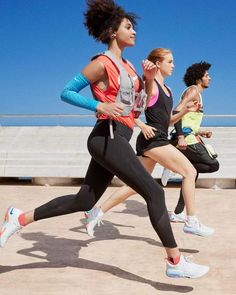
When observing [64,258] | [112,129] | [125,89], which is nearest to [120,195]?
[64,258]

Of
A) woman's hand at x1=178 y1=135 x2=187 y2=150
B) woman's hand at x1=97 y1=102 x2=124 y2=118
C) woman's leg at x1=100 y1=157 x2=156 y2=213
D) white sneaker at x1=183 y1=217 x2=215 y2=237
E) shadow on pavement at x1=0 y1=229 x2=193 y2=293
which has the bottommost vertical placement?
shadow on pavement at x1=0 y1=229 x2=193 y2=293

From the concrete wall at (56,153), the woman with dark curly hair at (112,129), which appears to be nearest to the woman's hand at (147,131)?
the woman with dark curly hair at (112,129)

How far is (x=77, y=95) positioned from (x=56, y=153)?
6.01 m

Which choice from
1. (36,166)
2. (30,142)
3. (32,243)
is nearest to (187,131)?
(32,243)

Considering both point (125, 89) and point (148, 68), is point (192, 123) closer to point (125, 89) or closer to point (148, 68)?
point (148, 68)

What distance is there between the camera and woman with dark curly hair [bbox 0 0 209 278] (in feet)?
10.0

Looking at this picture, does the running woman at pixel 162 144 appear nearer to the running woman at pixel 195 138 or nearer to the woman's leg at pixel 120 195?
the woman's leg at pixel 120 195

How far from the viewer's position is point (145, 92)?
350cm

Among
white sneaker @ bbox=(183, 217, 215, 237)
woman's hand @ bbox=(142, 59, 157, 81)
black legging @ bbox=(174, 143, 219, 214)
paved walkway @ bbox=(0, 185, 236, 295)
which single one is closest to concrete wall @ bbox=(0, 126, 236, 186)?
paved walkway @ bbox=(0, 185, 236, 295)

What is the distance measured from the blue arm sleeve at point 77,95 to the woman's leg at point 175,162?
4.36ft

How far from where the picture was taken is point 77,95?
9.82 ft

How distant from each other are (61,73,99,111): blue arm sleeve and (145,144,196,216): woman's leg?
1.33 metres

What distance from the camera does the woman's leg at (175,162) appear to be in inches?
165

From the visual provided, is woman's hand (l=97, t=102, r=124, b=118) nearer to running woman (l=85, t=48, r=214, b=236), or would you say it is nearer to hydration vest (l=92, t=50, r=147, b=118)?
hydration vest (l=92, t=50, r=147, b=118)
